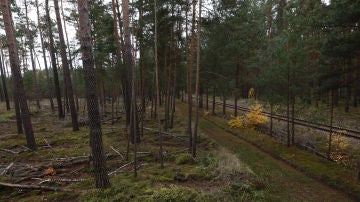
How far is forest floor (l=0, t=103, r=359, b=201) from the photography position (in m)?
7.49

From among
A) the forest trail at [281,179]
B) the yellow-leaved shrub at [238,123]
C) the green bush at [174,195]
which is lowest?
the forest trail at [281,179]

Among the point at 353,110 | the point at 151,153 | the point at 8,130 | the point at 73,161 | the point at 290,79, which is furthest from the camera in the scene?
the point at 353,110

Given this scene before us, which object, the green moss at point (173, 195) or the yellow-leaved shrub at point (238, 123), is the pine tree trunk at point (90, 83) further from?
the yellow-leaved shrub at point (238, 123)

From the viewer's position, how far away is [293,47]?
15.6m

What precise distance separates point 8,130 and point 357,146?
2630cm

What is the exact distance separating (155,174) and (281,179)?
23.8 ft

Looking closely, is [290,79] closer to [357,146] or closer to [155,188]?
[357,146]

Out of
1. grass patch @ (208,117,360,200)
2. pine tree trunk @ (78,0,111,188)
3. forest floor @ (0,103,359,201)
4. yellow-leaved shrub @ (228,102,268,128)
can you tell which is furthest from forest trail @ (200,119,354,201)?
pine tree trunk @ (78,0,111,188)

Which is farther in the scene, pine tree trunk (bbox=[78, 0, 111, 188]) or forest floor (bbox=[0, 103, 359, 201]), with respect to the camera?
forest floor (bbox=[0, 103, 359, 201])

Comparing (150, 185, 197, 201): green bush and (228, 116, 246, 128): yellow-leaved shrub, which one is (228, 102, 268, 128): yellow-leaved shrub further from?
(150, 185, 197, 201): green bush

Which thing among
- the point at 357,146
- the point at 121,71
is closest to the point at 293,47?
the point at 357,146

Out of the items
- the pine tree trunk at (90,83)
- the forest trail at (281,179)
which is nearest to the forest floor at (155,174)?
the forest trail at (281,179)

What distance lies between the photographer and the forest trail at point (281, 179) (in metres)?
10.5

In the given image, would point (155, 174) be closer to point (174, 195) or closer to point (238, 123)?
point (174, 195)
